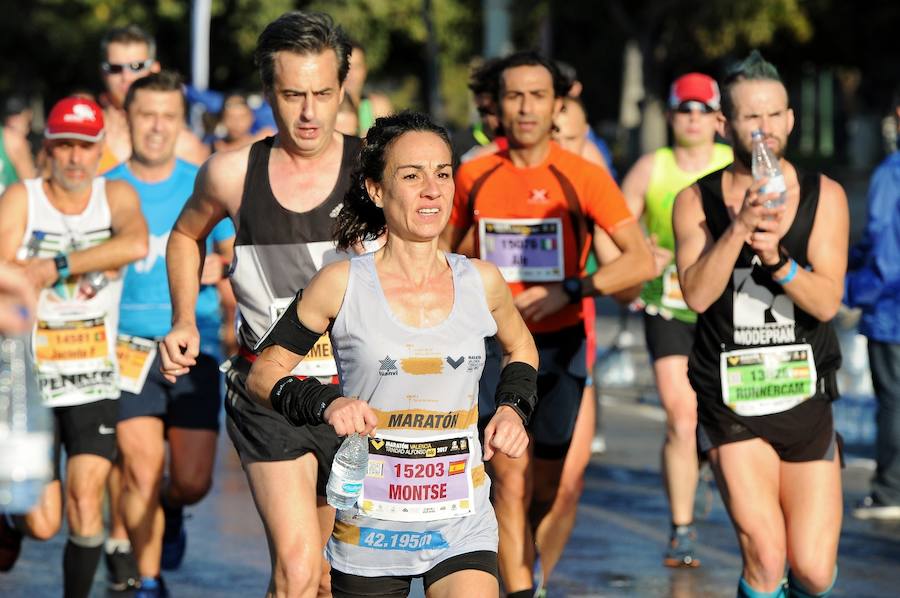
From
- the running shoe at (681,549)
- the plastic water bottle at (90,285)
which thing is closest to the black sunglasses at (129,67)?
the plastic water bottle at (90,285)

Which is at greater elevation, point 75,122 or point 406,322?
point 75,122

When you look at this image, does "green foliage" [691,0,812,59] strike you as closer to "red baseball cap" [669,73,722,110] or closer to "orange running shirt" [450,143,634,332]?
"red baseball cap" [669,73,722,110]

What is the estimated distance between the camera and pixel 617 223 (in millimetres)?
7066

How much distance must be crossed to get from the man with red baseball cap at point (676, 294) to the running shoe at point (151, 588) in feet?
7.69

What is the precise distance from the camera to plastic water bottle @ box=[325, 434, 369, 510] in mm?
4785

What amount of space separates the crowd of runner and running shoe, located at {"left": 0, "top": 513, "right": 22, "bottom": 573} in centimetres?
1

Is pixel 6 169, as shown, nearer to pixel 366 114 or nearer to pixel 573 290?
pixel 366 114

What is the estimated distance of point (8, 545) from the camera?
796cm

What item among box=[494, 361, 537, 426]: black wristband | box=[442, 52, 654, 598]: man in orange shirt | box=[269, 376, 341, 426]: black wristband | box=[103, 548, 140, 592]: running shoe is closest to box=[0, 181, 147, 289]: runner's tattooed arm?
box=[442, 52, 654, 598]: man in orange shirt

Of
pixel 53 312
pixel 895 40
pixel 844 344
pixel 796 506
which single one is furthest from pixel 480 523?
pixel 895 40

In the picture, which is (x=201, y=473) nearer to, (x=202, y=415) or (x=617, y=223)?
(x=202, y=415)

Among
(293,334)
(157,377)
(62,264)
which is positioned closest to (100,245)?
(62,264)

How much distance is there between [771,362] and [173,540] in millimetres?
3290

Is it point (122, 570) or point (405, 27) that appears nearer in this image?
point (122, 570)
